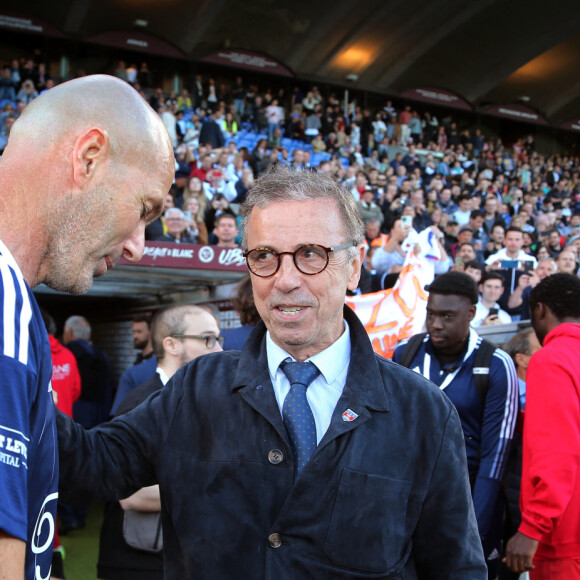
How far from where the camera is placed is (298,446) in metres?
1.73

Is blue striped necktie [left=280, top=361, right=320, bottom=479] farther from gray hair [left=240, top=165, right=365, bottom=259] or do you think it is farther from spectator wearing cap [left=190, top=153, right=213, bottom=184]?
spectator wearing cap [left=190, top=153, right=213, bottom=184]

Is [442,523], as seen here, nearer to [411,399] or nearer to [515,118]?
[411,399]

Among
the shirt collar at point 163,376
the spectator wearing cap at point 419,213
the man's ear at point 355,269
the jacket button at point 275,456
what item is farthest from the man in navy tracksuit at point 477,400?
the spectator wearing cap at point 419,213

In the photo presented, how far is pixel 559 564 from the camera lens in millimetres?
2891

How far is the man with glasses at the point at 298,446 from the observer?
1646 millimetres

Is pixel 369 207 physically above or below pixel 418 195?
below

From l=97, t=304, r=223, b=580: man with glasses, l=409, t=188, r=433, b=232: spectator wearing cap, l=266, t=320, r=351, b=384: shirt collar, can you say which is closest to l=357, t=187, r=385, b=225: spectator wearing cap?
l=409, t=188, r=433, b=232: spectator wearing cap

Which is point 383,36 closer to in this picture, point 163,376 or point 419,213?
point 419,213

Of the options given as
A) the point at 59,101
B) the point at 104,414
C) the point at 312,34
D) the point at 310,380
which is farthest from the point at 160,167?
the point at 312,34

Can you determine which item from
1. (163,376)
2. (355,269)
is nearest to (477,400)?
(163,376)

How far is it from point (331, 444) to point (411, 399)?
260 mm

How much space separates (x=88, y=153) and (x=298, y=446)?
33.7 inches

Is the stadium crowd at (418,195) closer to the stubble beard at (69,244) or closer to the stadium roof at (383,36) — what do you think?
the stubble beard at (69,244)

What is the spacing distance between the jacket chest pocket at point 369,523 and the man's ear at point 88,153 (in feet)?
2.91
